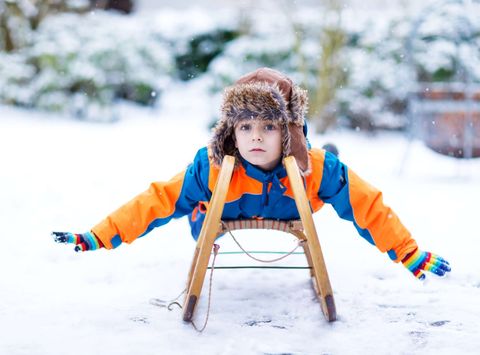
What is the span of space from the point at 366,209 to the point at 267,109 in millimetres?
521

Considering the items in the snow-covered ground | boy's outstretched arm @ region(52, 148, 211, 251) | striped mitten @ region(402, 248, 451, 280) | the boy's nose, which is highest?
the boy's nose

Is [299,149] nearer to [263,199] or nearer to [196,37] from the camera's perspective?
[263,199]

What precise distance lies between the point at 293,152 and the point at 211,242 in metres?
0.45

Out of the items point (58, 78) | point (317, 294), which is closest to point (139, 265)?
point (317, 294)

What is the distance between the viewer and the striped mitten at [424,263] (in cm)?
198

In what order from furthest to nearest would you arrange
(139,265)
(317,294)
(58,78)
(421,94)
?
(58,78), (421,94), (139,265), (317,294)

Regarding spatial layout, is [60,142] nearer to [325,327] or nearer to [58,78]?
[58,78]

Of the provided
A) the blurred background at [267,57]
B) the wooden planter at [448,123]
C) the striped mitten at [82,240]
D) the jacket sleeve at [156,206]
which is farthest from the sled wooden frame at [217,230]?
the blurred background at [267,57]

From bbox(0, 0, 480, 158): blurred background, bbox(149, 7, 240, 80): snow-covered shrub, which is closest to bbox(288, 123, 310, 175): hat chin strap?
bbox(0, 0, 480, 158): blurred background

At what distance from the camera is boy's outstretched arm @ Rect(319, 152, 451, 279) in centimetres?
206

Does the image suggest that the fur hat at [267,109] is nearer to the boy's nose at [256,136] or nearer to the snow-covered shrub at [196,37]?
the boy's nose at [256,136]

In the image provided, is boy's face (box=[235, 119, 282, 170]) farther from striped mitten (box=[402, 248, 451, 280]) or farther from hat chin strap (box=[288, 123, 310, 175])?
striped mitten (box=[402, 248, 451, 280])

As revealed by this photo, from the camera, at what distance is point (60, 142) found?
21.6ft

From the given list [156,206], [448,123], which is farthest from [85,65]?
[156,206]
